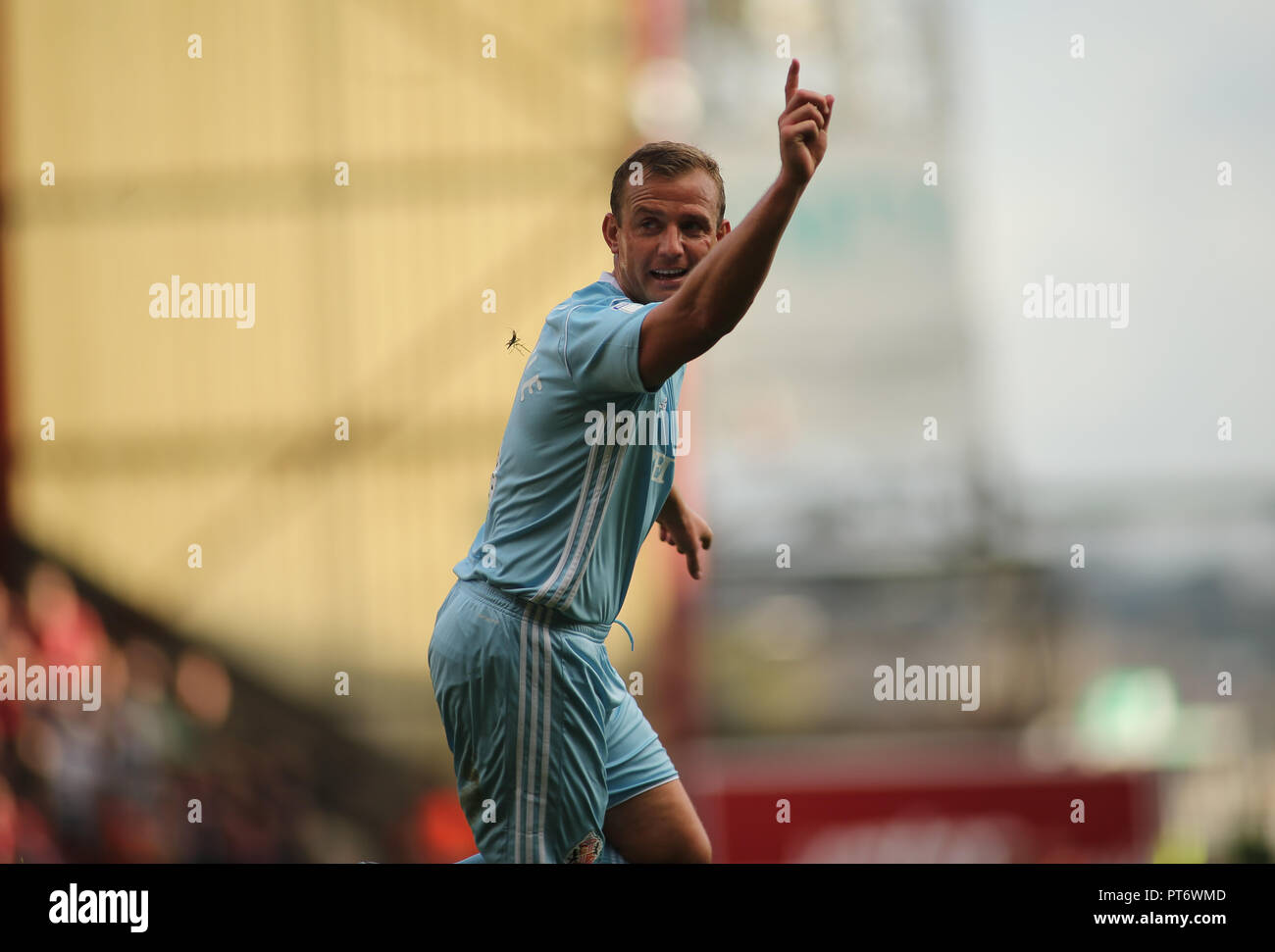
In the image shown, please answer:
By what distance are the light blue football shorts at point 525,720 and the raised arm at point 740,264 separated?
0.74 meters

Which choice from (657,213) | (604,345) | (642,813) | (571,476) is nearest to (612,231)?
(657,213)

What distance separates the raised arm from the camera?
272 centimetres

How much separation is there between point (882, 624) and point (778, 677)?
1.09 m

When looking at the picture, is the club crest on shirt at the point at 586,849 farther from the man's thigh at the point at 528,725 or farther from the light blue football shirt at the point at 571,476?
the light blue football shirt at the point at 571,476

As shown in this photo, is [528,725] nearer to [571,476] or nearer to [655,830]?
[655,830]

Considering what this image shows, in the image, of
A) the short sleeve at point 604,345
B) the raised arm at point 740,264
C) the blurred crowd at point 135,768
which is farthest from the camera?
the blurred crowd at point 135,768

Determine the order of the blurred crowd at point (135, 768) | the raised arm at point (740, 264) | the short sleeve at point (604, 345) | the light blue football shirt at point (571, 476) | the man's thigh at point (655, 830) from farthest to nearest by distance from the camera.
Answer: the blurred crowd at point (135, 768), the man's thigh at point (655, 830), the light blue football shirt at point (571, 476), the short sleeve at point (604, 345), the raised arm at point (740, 264)

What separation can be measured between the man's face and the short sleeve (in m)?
0.14

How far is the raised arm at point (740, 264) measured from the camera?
2723mm

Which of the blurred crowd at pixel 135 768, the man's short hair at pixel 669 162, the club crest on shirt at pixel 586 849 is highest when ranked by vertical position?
the man's short hair at pixel 669 162

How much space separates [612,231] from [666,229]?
225mm

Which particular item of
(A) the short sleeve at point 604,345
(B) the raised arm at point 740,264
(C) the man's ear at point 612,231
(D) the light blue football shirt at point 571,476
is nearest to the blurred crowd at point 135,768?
(D) the light blue football shirt at point 571,476

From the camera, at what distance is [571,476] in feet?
10.5

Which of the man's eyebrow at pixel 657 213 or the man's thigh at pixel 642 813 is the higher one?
the man's eyebrow at pixel 657 213
